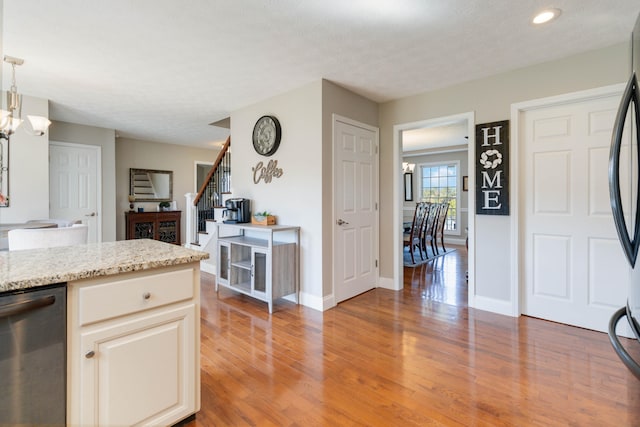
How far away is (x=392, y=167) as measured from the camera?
3.89 m

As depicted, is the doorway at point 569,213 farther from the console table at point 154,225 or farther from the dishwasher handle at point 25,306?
the console table at point 154,225

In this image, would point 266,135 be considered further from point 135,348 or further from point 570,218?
point 570,218

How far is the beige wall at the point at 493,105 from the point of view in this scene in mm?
2621

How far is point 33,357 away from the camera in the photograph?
111 centimetres

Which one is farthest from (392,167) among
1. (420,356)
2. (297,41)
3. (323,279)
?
(420,356)

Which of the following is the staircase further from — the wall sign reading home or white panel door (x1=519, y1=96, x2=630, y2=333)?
white panel door (x1=519, y1=96, x2=630, y2=333)

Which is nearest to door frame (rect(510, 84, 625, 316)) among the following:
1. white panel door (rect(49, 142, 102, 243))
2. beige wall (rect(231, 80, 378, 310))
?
beige wall (rect(231, 80, 378, 310))

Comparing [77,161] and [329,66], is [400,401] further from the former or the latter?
[77,161]

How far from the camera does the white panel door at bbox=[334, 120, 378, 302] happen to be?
11.2 ft

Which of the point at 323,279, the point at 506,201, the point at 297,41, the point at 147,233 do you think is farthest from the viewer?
the point at 147,233

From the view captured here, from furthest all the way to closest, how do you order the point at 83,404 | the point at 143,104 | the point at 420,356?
the point at 143,104 → the point at 420,356 → the point at 83,404

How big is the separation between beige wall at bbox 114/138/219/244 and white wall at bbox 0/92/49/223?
86.1 inches

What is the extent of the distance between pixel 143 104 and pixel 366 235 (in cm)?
329

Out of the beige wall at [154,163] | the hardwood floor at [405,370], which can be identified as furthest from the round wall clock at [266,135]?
the beige wall at [154,163]
